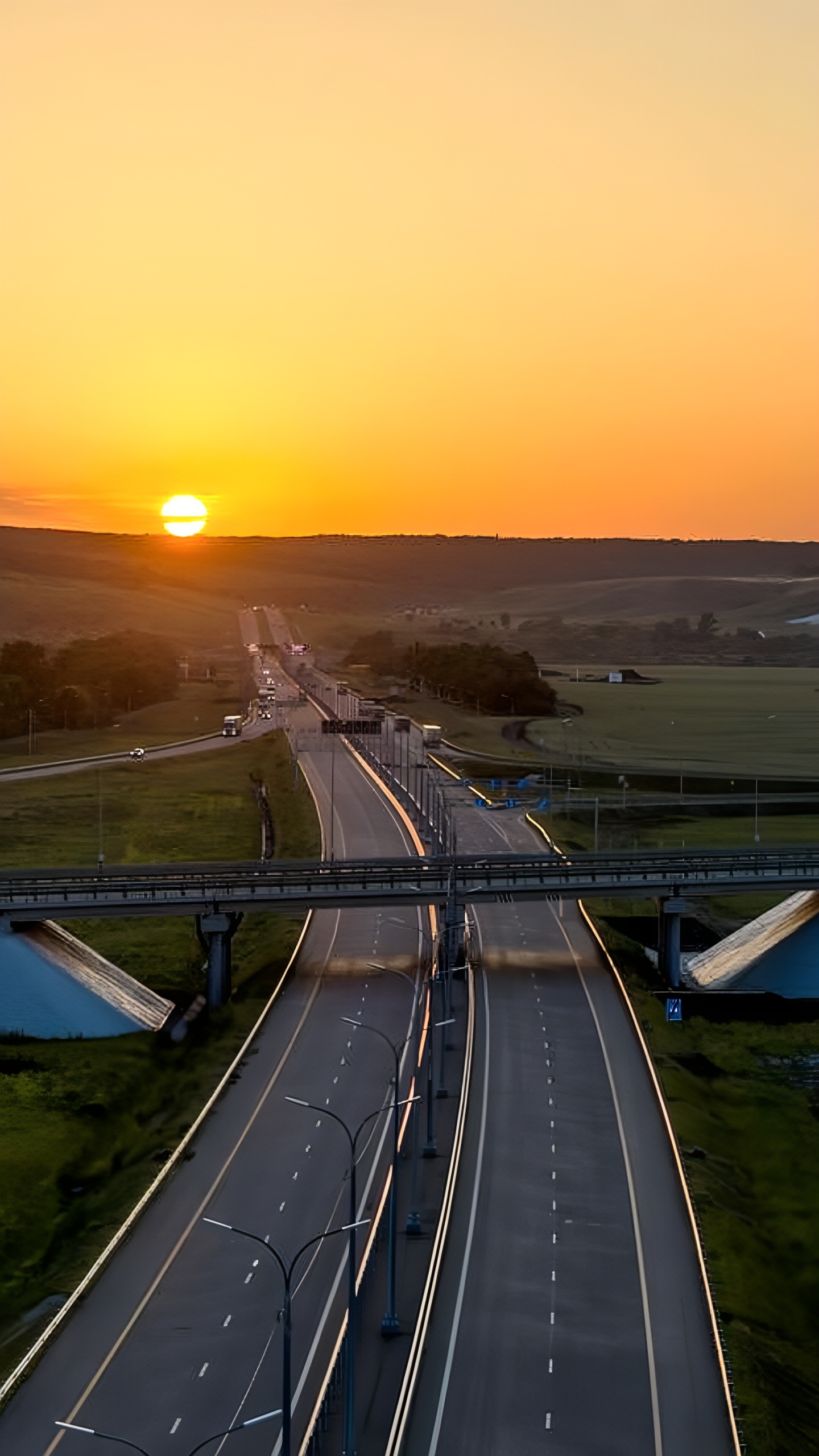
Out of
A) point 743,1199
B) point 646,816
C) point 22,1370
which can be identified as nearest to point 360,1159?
point 743,1199

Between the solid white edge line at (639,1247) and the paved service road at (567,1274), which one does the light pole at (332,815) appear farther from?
the paved service road at (567,1274)

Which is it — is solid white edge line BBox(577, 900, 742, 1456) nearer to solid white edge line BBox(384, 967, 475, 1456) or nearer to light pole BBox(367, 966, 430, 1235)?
solid white edge line BBox(384, 967, 475, 1456)

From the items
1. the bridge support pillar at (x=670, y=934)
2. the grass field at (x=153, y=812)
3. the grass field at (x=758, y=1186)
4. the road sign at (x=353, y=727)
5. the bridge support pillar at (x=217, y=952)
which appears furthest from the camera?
the road sign at (x=353, y=727)

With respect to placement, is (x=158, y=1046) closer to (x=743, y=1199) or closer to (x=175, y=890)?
(x=175, y=890)

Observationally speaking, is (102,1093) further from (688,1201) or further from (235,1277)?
(688,1201)

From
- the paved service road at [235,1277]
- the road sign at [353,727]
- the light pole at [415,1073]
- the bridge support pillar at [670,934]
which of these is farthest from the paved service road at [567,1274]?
the road sign at [353,727]

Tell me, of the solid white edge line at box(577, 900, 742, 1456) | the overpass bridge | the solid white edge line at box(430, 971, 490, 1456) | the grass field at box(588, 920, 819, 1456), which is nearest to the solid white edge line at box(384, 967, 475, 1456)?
the solid white edge line at box(430, 971, 490, 1456)
